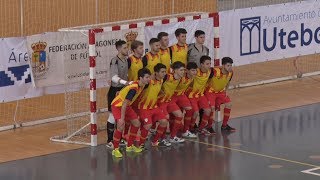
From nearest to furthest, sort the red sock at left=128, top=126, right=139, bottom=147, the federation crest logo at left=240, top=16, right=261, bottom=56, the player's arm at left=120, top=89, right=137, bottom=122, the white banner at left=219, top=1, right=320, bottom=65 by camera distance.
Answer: the player's arm at left=120, top=89, right=137, bottom=122 < the red sock at left=128, top=126, right=139, bottom=147 < the white banner at left=219, top=1, right=320, bottom=65 < the federation crest logo at left=240, top=16, right=261, bottom=56

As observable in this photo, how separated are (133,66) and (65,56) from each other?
5.64ft

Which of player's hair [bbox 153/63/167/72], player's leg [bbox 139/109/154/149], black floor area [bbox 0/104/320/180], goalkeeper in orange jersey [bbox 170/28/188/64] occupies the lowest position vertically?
black floor area [bbox 0/104/320/180]

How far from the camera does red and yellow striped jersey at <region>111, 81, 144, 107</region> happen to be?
1450cm

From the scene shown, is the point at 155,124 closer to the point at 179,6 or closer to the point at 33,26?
the point at 33,26

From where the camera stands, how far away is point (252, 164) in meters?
14.4

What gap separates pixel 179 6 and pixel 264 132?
483 cm

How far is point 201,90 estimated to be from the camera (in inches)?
640

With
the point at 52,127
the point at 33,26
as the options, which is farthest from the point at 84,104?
the point at 33,26

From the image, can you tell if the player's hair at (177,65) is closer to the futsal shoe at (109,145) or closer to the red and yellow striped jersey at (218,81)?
the red and yellow striped jersey at (218,81)

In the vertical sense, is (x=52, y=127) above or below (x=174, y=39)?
below

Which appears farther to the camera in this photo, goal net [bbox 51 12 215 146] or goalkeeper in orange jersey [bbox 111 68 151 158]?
goal net [bbox 51 12 215 146]

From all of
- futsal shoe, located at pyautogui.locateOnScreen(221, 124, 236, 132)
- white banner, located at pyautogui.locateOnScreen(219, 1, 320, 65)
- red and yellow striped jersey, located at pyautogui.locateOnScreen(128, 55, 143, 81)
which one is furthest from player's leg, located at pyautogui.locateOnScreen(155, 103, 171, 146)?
white banner, located at pyautogui.locateOnScreen(219, 1, 320, 65)

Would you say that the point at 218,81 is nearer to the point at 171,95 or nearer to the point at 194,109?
the point at 194,109

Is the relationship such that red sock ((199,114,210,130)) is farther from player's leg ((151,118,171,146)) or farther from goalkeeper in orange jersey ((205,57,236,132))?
player's leg ((151,118,171,146))
